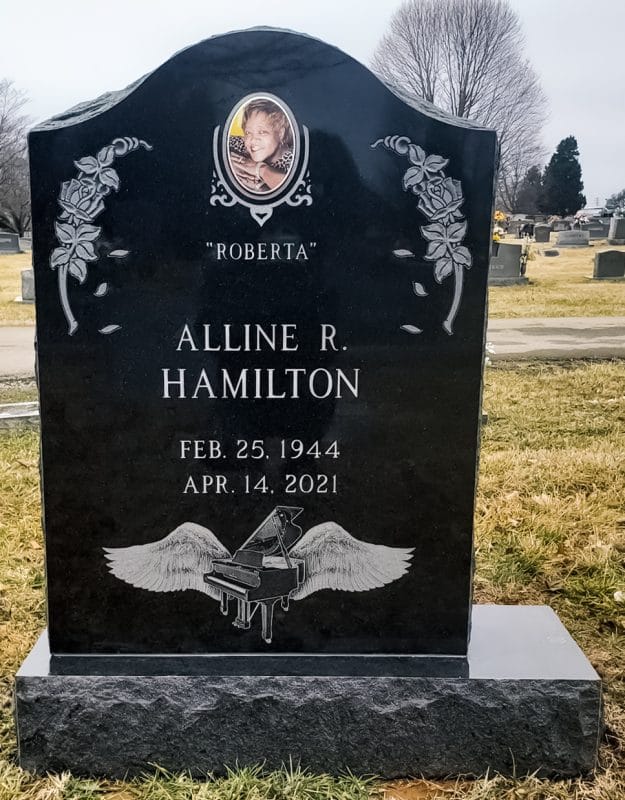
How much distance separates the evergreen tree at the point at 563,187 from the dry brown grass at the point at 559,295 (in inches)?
1267

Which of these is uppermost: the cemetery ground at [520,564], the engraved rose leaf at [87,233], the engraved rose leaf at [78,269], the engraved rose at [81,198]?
the engraved rose at [81,198]

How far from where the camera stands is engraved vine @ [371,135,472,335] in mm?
2352

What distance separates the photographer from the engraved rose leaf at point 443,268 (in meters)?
2.39

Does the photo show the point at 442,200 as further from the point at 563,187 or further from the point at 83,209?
the point at 563,187

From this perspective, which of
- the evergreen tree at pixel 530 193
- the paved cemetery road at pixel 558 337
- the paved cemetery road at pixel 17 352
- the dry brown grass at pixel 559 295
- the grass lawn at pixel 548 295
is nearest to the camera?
the paved cemetery road at pixel 17 352

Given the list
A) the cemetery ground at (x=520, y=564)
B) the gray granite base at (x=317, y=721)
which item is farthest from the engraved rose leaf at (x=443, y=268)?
the cemetery ground at (x=520, y=564)

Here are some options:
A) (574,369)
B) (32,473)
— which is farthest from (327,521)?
(574,369)

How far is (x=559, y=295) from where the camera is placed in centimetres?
1666

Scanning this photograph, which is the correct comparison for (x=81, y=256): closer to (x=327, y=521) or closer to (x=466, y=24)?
(x=327, y=521)

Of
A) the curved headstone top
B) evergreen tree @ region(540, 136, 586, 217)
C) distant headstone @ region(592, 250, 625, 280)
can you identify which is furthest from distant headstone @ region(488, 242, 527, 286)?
evergreen tree @ region(540, 136, 586, 217)

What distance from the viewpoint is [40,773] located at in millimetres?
2545

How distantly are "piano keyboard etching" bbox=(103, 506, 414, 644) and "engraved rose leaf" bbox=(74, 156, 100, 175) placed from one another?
3.49ft

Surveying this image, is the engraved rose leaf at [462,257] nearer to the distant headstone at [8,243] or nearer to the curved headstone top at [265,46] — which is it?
the curved headstone top at [265,46]

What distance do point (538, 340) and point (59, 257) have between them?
933cm
